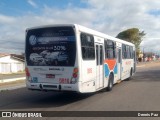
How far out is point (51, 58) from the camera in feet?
37.9

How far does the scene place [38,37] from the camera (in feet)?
39.0

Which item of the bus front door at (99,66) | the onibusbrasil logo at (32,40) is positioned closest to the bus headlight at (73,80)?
the bus front door at (99,66)

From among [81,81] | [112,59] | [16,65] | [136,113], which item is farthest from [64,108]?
[16,65]

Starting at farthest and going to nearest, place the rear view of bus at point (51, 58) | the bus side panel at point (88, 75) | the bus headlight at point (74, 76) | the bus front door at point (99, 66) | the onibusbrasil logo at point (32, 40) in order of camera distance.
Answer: the bus front door at point (99, 66), the onibusbrasil logo at point (32, 40), the bus side panel at point (88, 75), the rear view of bus at point (51, 58), the bus headlight at point (74, 76)

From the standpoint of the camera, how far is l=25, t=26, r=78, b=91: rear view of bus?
11.2 meters

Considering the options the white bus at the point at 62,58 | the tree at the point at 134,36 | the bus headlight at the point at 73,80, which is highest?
the tree at the point at 134,36

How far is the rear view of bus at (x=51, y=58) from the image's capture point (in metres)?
11.2

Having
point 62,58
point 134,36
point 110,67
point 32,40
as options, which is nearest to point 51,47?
point 62,58

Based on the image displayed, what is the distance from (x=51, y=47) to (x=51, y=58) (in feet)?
1.47

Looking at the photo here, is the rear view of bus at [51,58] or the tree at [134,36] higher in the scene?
the tree at [134,36]

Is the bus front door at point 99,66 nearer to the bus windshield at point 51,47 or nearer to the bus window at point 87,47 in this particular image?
the bus window at point 87,47

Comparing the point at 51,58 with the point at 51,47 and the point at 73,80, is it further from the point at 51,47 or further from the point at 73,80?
the point at 73,80

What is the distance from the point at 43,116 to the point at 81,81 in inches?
104

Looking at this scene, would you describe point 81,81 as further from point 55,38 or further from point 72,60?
point 55,38
